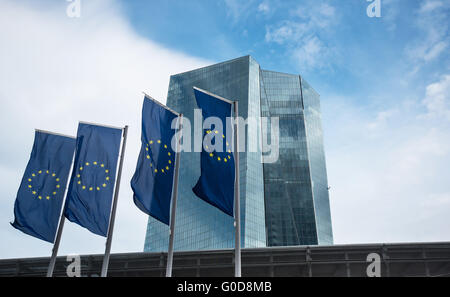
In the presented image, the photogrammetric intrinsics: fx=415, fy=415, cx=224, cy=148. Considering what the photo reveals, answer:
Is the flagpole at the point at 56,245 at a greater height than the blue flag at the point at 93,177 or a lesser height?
lesser

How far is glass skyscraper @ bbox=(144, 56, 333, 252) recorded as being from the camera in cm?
11244

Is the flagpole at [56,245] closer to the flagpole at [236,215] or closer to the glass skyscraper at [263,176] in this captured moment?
the flagpole at [236,215]

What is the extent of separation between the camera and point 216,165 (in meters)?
20.1

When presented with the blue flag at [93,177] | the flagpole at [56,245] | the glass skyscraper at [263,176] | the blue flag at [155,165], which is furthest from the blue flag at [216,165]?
the glass skyscraper at [263,176]

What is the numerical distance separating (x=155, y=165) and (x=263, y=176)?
10687 cm

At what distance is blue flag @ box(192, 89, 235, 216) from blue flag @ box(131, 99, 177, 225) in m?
2.16

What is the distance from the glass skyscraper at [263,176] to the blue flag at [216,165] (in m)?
84.5

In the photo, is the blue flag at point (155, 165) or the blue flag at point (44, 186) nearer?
the blue flag at point (155, 165)

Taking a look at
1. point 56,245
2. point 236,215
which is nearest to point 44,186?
point 56,245

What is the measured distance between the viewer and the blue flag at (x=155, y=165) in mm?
20609

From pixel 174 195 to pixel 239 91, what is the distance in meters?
112

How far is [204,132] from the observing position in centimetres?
2078
